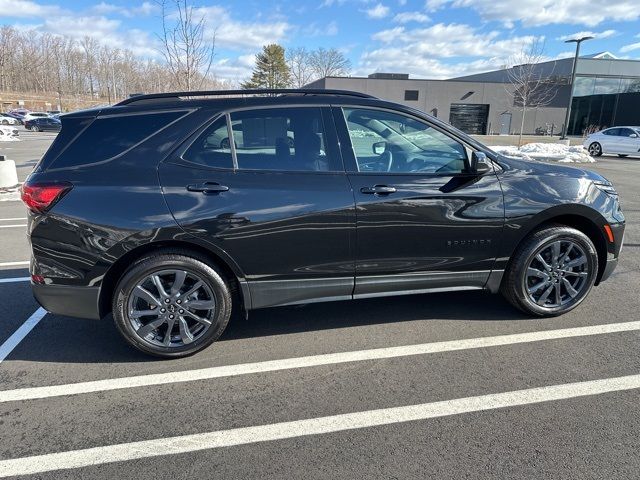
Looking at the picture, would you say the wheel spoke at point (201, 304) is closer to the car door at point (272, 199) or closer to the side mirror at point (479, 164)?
the car door at point (272, 199)

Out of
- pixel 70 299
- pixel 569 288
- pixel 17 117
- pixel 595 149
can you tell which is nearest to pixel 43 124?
pixel 17 117

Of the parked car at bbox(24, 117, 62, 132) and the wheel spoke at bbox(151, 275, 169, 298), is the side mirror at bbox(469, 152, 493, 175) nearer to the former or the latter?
the wheel spoke at bbox(151, 275, 169, 298)

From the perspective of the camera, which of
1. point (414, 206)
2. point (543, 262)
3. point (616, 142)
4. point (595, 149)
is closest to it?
point (414, 206)

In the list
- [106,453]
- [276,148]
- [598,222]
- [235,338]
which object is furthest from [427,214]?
[106,453]

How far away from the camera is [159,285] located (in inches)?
120

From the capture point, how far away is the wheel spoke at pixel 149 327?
10.1 feet

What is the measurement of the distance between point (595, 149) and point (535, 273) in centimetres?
2266

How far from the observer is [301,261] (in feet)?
10.5

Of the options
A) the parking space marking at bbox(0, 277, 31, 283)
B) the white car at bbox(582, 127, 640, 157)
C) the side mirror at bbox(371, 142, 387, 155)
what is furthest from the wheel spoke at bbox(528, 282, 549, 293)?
the white car at bbox(582, 127, 640, 157)

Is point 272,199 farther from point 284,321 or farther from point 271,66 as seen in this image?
point 271,66

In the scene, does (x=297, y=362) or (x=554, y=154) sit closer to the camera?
(x=297, y=362)

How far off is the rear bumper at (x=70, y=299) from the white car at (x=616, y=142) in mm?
24680

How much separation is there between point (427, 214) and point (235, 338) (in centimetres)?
183

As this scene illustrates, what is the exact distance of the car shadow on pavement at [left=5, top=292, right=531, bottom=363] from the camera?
325 cm
